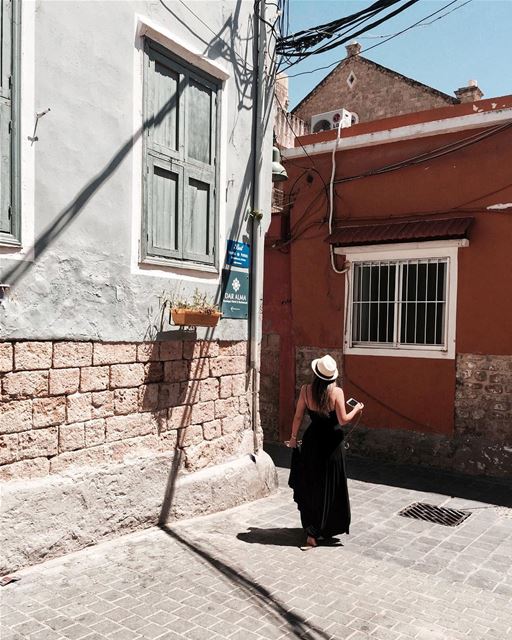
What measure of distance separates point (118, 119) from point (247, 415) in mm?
3452

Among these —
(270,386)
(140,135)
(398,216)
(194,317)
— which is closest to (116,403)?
(194,317)

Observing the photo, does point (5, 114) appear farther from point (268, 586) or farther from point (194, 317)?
point (268, 586)

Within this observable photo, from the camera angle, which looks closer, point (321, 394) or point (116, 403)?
point (116, 403)

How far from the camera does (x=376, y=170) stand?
9117 millimetres

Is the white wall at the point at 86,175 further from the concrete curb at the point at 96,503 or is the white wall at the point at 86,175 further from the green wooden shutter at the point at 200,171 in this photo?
the concrete curb at the point at 96,503

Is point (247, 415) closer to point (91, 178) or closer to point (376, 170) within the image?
point (91, 178)

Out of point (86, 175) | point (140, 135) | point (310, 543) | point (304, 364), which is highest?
point (140, 135)

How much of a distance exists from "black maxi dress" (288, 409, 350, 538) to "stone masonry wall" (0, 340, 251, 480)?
1234 mm

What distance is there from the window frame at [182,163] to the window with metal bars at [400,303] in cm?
377

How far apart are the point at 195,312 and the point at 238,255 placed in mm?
1290

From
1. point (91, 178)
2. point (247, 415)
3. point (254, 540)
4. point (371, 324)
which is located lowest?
point (254, 540)

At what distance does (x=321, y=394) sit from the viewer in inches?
206

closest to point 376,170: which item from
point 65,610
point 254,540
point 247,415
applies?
point 247,415

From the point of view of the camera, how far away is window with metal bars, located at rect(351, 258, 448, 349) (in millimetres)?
8586
